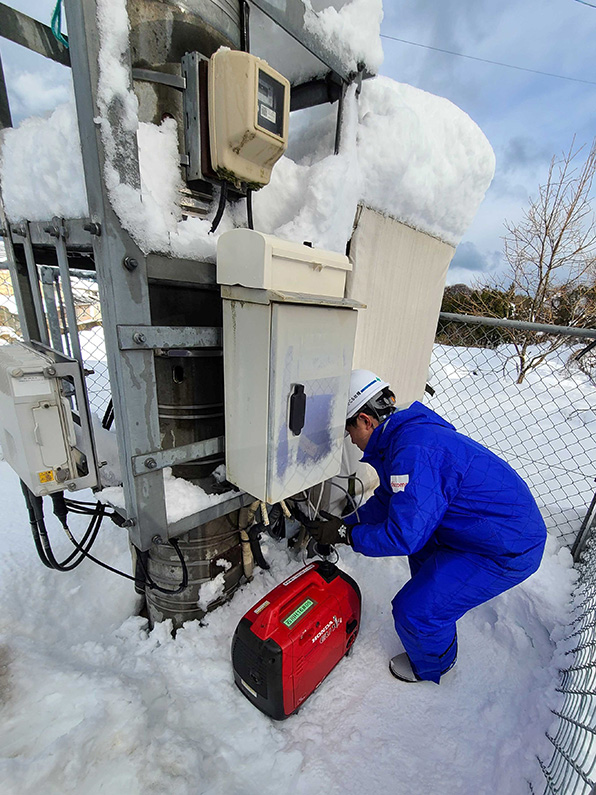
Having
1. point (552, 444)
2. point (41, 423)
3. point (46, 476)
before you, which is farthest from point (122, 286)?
point (552, 444)

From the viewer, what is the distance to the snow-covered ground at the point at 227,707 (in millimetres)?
1359

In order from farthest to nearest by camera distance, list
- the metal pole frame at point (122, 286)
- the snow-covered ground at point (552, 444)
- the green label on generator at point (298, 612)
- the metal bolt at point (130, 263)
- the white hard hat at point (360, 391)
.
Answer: the snow-covered ground at point (552, 444), the white hard hat at point (360, 391), the green label on generator at point (298, 612), the metal bolt at point (130, 263), the metal pole frame at point (122, 286)

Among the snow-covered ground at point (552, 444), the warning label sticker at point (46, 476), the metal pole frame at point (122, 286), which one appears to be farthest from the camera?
the snow-covered ground at point (552, 444)

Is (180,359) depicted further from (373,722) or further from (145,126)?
(373,722)

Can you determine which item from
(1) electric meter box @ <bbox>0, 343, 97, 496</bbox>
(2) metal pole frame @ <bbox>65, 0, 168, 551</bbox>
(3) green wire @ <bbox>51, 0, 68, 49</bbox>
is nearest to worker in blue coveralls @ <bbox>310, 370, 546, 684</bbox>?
(2) metal pole frame @ <bbox>65, 0, 168, 551</bbox>

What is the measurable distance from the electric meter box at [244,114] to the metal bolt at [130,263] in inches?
20.6

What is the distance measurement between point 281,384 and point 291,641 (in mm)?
1103

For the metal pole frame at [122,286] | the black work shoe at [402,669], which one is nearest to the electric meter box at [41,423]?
the metal pole frame at [122,286]

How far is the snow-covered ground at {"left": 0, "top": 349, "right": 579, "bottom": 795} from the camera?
136 centimetres

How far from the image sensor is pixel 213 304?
162cm

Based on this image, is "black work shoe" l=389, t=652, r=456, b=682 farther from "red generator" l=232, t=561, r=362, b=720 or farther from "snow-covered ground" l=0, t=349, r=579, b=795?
"red generator" l=232, t=561, r=362, b=720

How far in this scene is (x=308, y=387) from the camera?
1.50 metres

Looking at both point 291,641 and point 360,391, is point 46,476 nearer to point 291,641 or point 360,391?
point 291,641

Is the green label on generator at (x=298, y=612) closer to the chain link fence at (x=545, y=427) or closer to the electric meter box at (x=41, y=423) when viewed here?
the electric meter box at (x=41, y=423)
